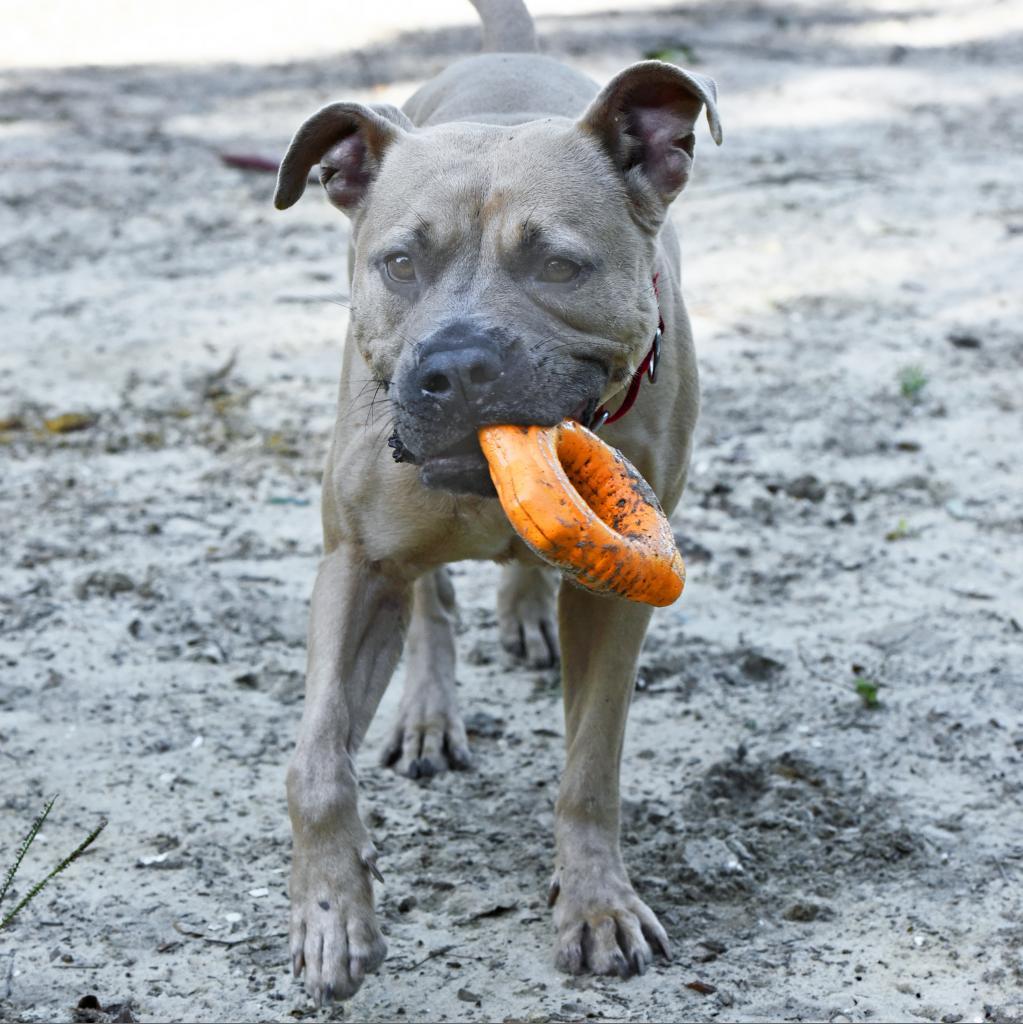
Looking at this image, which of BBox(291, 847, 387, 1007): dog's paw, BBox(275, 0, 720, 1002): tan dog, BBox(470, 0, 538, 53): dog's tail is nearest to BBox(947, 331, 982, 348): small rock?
BBox(470, 0, 538, 53): dog's tail

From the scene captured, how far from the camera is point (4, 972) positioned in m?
3.65

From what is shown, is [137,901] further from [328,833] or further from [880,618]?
[880,618]

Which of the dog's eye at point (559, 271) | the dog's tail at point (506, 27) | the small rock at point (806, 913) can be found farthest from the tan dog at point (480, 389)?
the dog's tail at point (506, 27)

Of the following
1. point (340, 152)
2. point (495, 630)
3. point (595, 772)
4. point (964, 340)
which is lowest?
point (495, 630)

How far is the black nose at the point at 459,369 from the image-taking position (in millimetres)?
3336

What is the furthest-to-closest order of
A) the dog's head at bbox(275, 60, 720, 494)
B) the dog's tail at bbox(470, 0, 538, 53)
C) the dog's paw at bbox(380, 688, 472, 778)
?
the dog's tail at bbox(470, 0, 538, 53), the dog's paw at bbox(380, 688, 472, 778), the dog's head at bbox(275, 60, 720, 494)

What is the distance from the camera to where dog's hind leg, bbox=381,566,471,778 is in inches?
189

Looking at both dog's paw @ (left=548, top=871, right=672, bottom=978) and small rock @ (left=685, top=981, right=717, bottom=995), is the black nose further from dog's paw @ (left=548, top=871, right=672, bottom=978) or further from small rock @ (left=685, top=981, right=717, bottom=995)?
small rock @ (left=685, top=981, right=717, bottom=995)

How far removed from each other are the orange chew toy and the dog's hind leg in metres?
1.18

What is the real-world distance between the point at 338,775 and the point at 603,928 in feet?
2.40

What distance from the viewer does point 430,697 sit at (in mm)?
4969

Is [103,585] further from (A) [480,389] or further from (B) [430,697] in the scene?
(A) [480,389]

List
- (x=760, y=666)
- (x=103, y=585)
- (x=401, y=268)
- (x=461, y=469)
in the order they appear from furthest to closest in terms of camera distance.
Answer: (x=103, y=585) → (x=760, y=666) → (x=401, y=268) → (x=461, y=469)

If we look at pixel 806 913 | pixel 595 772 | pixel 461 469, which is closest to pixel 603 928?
pixel 595 772
